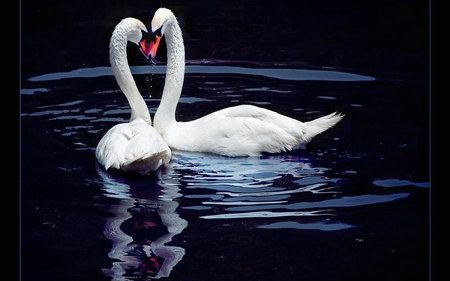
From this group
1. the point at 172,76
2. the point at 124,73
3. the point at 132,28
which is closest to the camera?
the point at 132,28

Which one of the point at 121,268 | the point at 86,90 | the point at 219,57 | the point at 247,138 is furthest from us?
the point at 219,57

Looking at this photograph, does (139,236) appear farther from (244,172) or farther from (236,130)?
(236,130)

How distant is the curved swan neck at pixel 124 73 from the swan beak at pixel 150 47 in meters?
0.25

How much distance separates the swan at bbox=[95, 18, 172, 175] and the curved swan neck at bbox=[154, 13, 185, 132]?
173mm

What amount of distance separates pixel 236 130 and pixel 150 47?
123 centimetres

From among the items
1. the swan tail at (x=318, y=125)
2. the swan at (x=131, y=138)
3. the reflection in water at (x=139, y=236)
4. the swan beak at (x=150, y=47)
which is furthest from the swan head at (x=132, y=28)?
the swan tail at (x=318, y=125)

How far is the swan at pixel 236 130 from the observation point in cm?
823

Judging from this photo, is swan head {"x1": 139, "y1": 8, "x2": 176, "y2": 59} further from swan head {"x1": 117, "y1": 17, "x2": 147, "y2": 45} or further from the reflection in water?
the reflection in water

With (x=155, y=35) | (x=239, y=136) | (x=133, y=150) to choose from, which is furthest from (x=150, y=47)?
(x=133, y=150)

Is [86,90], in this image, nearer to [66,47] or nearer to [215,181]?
[66,47]

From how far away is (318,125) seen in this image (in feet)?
28.2

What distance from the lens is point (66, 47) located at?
42.8 ft

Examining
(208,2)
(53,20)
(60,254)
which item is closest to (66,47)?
(53,20)

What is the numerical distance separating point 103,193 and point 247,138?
167cm
